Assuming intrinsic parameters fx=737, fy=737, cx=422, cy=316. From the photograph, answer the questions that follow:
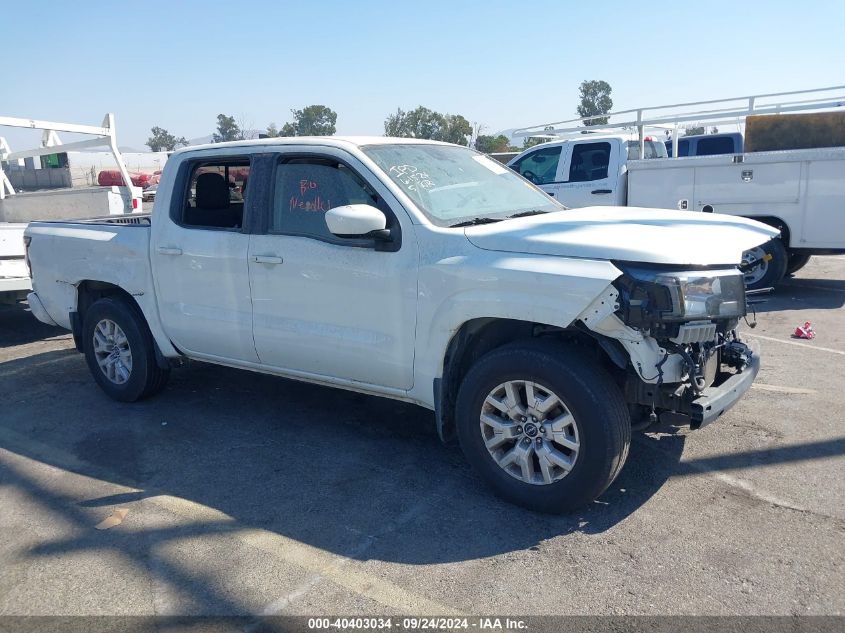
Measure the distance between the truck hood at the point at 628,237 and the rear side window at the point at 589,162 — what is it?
21.1 feet

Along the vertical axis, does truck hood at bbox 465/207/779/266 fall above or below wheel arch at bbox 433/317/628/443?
above

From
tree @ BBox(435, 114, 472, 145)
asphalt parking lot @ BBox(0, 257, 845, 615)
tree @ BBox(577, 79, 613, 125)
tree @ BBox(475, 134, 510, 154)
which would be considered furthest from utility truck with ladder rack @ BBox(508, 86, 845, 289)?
tree @ BBox(577, 79, 613, 125)

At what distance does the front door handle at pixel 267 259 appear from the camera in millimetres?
4543

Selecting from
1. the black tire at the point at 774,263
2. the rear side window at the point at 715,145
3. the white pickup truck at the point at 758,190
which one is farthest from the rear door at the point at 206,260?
the rear side window at the point at 715,145

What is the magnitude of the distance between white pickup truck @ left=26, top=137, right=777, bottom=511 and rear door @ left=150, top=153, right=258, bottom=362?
14 mm

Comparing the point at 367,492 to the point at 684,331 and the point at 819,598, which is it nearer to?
the point at 684,331

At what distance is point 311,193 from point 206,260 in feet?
3.01

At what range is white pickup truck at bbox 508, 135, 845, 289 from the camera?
8.48 metres

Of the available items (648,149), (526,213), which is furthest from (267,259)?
(648,149)

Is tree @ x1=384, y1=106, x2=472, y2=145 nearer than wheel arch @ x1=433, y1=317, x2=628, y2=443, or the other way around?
wheel arch @ x1=433, y1=317, x2=628, y2=443

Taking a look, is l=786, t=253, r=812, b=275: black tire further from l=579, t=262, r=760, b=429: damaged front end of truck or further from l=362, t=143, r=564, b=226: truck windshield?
l=579, t=262, r=760, b=429: damaged front end of truck

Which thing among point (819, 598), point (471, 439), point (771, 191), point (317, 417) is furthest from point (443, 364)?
point (771, 191)

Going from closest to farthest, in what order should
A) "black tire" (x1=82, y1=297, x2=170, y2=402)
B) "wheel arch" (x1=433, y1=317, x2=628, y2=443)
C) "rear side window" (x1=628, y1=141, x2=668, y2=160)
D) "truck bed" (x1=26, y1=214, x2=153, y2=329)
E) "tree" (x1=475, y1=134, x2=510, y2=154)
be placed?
1. "wheel arch" (x1=433, y1=317, x2=628, y2=443)
2. "truck bed" (x1=26, y1=214, x2=153, y2=329)
3. "black tire" (x1=82, y1=297, x2=170, y2=402)
4. "rear side window" (x1=628, y1=141, x2=668, y2=160)
5. "tree" (x1=475, y1=134, x2=510, y2=154)

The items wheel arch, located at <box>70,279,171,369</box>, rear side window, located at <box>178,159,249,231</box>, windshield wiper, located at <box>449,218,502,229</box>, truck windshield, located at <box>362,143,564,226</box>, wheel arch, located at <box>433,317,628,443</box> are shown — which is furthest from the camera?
wheel arch, located at <box>70,279,171,369</box>
